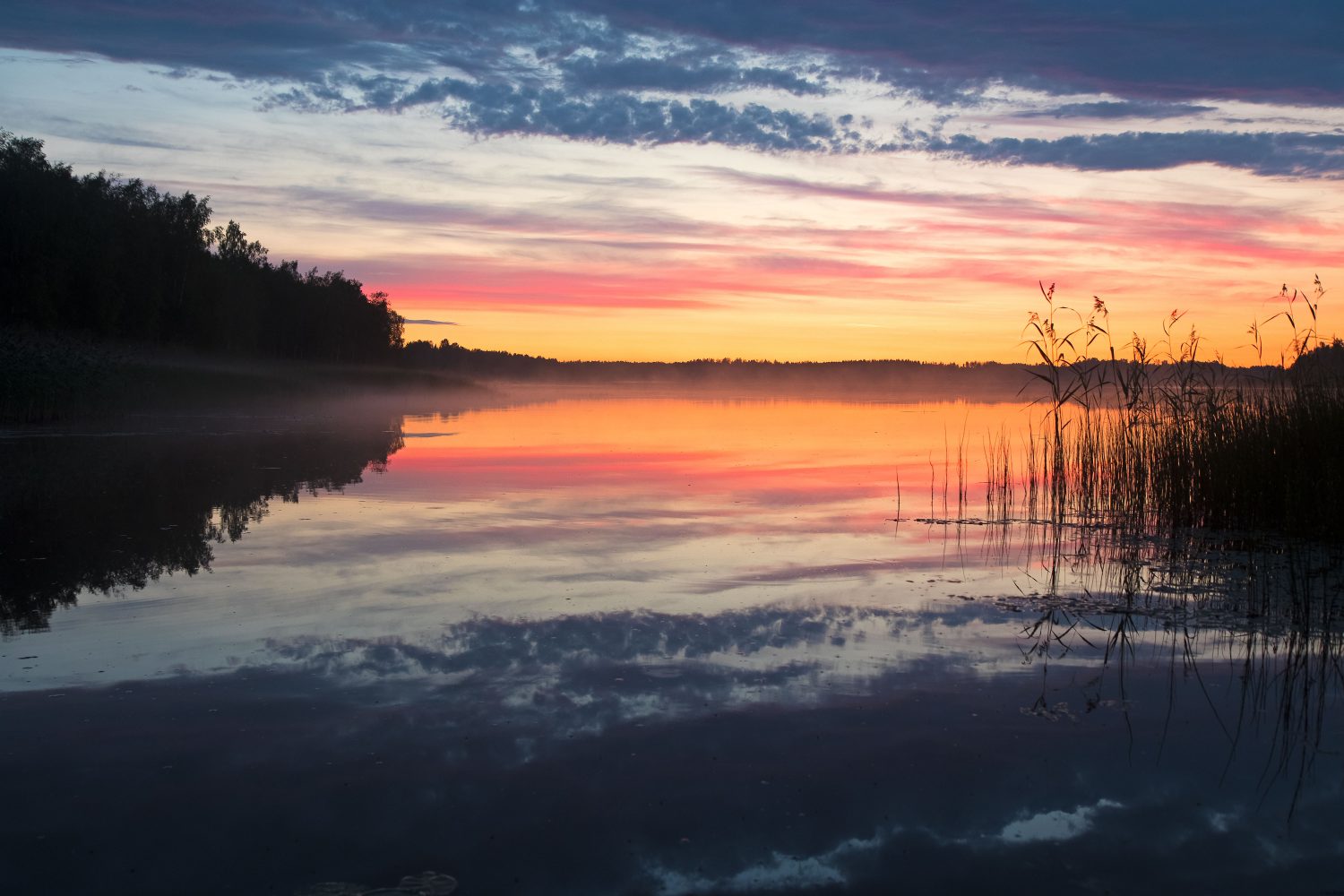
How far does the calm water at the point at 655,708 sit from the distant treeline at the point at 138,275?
36213mm

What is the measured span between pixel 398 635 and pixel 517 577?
186 centimetres

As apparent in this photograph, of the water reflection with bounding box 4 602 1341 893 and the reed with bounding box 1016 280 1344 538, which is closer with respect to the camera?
the water reflection with bounding box 4 602 1341 893

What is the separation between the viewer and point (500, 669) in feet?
18.1

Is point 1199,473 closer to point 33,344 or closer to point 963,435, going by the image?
point 963,435

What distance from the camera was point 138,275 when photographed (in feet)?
167

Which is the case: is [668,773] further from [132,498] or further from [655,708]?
[132,498]

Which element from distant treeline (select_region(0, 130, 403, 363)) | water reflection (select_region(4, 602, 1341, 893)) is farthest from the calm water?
distant treeline (select_region(0, 130, 403, 363))

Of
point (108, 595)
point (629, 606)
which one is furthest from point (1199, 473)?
point (108, 595)

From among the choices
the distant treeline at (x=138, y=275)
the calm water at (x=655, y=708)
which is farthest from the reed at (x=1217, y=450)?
the distant treeline at (x=138, y=275)

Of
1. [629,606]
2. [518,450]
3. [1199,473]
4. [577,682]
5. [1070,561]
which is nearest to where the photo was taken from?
[577,682]

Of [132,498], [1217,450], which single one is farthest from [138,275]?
[1217,450]

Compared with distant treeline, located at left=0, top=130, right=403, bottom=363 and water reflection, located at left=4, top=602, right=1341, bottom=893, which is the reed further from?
distant treeline, located at left=0, top=130, right=403, bottom=363

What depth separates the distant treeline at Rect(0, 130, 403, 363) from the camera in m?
42.6

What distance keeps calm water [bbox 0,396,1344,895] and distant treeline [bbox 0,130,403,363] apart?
36.2 m
